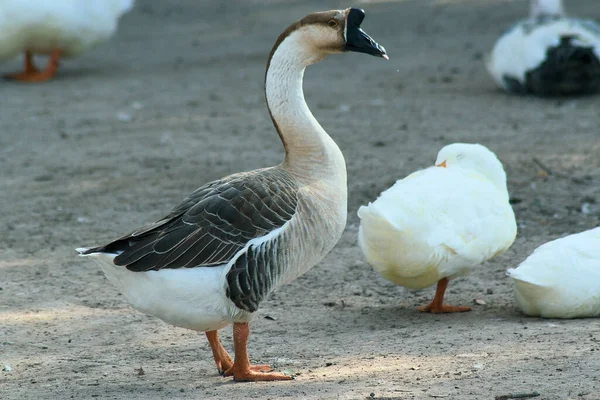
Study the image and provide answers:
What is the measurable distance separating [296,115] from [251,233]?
0.65 meters

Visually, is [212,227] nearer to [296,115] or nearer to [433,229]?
[296,115]

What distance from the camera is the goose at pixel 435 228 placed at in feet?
14.6

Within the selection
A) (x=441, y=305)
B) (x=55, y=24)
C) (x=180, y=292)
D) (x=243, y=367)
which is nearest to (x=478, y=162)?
(x=441, y=305)

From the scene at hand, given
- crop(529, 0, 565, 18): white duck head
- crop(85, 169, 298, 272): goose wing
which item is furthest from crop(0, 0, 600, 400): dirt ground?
crop(529, 0, 565, 18): white duck head

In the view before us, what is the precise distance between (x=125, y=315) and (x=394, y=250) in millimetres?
1511

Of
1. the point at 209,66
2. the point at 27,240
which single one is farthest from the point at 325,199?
the point at 209,66

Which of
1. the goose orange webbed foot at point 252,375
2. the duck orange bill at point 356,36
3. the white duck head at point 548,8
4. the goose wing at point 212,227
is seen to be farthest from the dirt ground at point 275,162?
the duck orange bill at point 356,36

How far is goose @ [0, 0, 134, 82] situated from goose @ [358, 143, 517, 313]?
7.20 meters

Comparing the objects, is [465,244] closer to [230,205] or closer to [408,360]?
[408,360]

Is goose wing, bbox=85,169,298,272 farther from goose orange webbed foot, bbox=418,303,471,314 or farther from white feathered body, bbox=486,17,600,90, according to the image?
white feathered body, bbox=486,17,600,90

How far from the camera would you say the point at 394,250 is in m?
4.49

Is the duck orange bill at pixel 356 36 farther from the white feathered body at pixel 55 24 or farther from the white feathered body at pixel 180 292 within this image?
the white feathered body at pixel 55 24

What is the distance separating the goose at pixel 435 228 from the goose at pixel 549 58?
5032 millimetres

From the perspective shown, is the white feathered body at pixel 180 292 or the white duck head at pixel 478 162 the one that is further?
the white duck head at pixel 478 162
